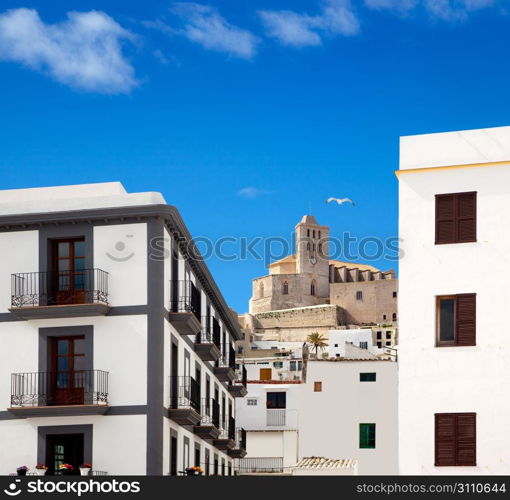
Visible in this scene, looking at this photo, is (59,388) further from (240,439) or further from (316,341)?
(316,341)

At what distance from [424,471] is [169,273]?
10.5 m

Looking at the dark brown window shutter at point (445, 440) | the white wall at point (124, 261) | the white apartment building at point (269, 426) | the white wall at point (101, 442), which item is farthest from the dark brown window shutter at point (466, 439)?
the white apartment building at point (269, 426)

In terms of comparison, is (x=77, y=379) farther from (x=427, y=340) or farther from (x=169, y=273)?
(x=427, y=340)

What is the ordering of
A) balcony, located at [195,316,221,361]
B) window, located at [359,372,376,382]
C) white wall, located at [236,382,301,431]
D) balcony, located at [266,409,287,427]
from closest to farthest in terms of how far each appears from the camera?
balcony, located at [195,316,221,361] → window, located at [359,372,376,382] → balcony, located at [266,409,287,427] → white wall, located at [236,382,301,431]

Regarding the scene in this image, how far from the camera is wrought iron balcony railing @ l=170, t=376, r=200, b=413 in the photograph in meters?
32.9

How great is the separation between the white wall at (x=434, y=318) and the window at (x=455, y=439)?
0.12m

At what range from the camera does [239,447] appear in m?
48.6

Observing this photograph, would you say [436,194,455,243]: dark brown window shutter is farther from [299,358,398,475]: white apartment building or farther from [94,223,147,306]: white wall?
[299,358,398,475]: white apartment building

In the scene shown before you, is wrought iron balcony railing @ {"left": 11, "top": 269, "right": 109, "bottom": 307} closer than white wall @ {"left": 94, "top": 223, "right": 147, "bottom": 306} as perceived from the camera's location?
No

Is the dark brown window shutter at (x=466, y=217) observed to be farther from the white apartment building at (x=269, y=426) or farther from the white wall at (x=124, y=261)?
the white apartment building at (x=269, y=426)

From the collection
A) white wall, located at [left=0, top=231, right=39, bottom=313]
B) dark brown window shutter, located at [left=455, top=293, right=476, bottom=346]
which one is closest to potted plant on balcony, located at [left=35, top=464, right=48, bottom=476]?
white wall, located at [left=0, top=231, right=39, bottom=313]

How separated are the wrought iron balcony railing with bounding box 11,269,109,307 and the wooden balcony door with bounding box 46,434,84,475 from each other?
3.74m

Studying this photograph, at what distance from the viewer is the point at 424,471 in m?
25.6

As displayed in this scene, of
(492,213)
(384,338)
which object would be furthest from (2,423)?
(384,338)
